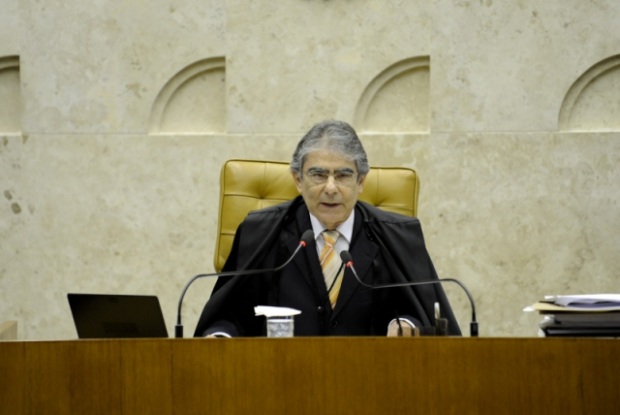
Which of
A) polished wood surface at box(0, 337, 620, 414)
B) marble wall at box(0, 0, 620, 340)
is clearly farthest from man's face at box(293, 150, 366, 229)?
marble wall at box(0, 0, 620, 340)

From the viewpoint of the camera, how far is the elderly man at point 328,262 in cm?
367

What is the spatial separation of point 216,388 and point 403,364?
16.2 inches

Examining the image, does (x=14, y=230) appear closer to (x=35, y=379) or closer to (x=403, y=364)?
(x=35, y=379)

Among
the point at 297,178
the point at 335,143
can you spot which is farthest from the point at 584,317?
the point at 297,178

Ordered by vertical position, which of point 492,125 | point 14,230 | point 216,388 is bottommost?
point 216,388

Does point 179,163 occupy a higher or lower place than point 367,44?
lower

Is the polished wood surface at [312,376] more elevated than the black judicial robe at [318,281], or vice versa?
the black judicial robe at [318,281]

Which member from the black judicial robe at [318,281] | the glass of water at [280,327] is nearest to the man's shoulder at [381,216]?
the black judicial robe at [318,281]

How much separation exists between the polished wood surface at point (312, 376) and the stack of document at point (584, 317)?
1.06 feet

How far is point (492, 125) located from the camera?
16.5 feet

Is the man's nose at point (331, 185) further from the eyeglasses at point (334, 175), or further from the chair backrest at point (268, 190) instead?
the chair backrest at point (268, 190)

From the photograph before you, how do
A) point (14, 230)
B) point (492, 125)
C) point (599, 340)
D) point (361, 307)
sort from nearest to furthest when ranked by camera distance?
point (599, 340), point (361, 307), point (492, 125), point (14, 230)

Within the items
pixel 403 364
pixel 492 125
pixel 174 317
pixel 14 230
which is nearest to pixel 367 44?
pixel 492 125

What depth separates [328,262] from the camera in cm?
374
